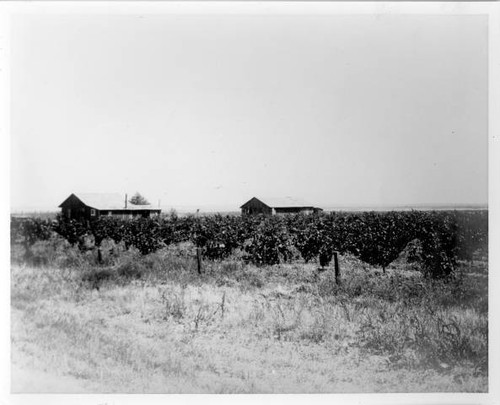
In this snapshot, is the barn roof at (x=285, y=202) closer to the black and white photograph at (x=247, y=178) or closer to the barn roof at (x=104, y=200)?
the black and white photograph at (x=247, y=178)

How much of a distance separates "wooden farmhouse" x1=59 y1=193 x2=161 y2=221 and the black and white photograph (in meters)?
0.03

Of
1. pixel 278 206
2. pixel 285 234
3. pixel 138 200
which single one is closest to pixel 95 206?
pixel 138 200

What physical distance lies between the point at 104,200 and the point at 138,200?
0.49 meters

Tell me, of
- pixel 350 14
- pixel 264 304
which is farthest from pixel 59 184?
pixel 350 14

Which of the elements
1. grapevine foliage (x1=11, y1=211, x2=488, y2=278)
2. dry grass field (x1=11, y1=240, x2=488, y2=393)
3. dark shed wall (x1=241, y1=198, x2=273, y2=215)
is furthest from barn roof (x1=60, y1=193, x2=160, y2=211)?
dark shed wall (x1=241, y1=198, x2=273, y2=215)

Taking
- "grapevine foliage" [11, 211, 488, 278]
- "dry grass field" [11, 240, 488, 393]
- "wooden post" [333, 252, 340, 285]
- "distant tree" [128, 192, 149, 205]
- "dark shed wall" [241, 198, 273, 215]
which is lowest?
"dry grass field" [11, 240, 488, 393]

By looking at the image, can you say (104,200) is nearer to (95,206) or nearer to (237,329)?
(95,206)

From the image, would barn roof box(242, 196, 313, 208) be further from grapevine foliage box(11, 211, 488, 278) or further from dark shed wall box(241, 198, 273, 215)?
grapevine foliage box(11, 211, 488, 278)

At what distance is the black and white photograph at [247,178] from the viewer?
4.77 meters

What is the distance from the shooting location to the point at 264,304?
17.5 feet

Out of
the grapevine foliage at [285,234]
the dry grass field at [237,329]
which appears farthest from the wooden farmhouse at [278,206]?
the dry grass field at [237,329]

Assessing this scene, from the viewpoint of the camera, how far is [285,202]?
5.50 m

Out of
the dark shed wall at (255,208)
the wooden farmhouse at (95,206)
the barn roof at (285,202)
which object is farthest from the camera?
the dark shed wall at (255,208)

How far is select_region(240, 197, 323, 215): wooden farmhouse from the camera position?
18.1 ft
